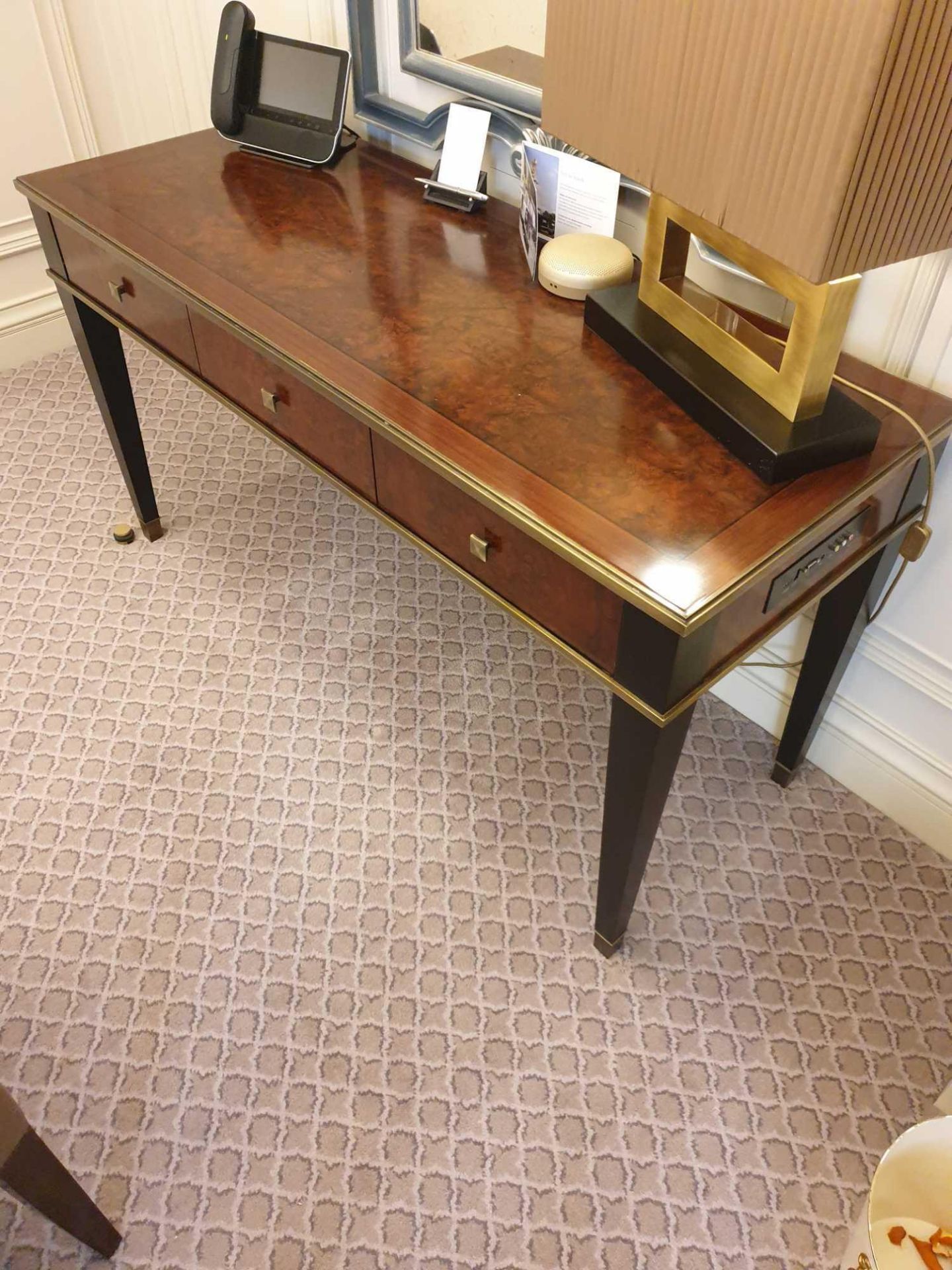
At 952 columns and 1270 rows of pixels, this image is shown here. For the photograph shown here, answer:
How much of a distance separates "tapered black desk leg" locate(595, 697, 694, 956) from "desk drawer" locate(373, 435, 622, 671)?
0.11 metres

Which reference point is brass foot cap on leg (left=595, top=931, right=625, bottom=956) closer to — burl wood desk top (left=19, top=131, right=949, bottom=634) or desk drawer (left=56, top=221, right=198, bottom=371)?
burl wood desk top (left=19, top=131, right=949, bottom=634)

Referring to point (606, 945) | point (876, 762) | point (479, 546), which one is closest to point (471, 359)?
point (479, 546)

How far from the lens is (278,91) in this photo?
6.36 feet

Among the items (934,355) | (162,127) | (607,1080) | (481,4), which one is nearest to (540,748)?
(607,1080)

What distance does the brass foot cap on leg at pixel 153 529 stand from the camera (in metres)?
2.43

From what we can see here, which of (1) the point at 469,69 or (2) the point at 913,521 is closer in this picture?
(2) the point at 913,521

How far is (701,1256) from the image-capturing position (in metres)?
1.31

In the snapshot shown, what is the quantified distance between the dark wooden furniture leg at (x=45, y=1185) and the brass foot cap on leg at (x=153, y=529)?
5.21 ft

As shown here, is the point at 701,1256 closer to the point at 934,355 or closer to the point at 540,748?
the point at 540,748

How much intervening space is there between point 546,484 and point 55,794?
4.19 feet

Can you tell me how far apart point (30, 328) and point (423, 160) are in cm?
175

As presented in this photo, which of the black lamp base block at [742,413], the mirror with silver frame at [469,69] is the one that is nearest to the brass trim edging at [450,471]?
the black lamp base block at [742,413]

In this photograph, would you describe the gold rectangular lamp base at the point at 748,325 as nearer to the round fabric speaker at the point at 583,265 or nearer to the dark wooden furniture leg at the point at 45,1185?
the round fabric speaker at the point at 583,265

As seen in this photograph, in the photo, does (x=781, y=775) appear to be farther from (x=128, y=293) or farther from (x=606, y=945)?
(x=128, y=293)
